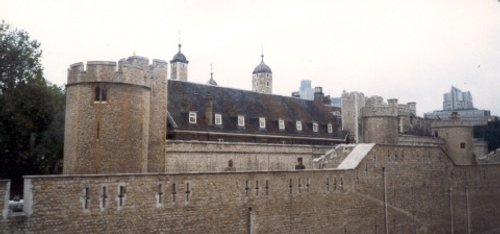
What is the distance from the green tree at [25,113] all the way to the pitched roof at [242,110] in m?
7.75

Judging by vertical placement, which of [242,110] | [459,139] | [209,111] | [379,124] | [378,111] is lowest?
[459,139]

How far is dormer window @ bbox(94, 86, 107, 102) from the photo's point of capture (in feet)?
77.5

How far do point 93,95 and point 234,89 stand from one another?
65.5ft

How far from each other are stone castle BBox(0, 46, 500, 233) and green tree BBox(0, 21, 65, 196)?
7.65m

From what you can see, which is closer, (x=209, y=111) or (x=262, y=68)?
(x=209, y=111)

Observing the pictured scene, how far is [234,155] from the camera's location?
119 feet

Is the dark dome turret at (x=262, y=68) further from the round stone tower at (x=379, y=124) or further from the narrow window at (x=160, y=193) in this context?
the narrow window at (x=160, y=193)

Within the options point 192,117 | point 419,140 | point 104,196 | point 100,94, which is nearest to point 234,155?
point 192,117

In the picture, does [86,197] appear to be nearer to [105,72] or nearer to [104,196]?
[104,196]

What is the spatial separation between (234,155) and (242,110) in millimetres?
5495

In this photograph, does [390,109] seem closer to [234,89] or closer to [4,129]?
[234,89]

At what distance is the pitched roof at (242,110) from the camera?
120 ft

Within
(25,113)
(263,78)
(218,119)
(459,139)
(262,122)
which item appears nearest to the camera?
(25,113)

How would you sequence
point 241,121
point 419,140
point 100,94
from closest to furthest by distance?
point 100,94, point 241,121, point 419,140
